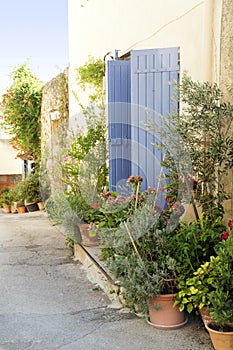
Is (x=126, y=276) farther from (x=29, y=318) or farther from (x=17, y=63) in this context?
(x=17, y=63)

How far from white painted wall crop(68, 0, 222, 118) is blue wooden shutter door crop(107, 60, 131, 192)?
0.46 meters

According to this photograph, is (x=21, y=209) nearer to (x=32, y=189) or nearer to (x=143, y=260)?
(x=32, y=189)

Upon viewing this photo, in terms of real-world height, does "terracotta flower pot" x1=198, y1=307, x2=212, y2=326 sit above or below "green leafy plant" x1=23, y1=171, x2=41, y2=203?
below

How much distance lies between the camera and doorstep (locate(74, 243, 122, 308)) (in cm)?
396

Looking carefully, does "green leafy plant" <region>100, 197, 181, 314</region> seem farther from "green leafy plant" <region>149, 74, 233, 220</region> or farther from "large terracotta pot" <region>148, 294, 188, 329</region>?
"green leafy plant" <region>149, 74, 233, 220</region>

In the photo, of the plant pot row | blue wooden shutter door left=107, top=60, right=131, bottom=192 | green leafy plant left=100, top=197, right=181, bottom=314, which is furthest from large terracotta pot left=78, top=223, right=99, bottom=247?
the plant pot row

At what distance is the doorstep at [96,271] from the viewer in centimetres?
396

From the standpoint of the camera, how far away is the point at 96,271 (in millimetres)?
4613

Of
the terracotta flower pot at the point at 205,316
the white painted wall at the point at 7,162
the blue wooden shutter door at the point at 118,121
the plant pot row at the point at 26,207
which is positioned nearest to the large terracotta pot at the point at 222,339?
the terracotta flower pot at the point at 205,316

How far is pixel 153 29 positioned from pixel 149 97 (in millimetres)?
952

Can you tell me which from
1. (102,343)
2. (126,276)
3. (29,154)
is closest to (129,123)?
(126,276)

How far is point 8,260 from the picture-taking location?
5.54 metres

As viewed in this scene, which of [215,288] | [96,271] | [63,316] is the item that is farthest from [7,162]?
[215,288]

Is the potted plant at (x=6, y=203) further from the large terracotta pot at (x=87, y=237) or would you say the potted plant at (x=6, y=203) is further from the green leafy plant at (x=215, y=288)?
the green leafy plant at (x=215, y=288)
